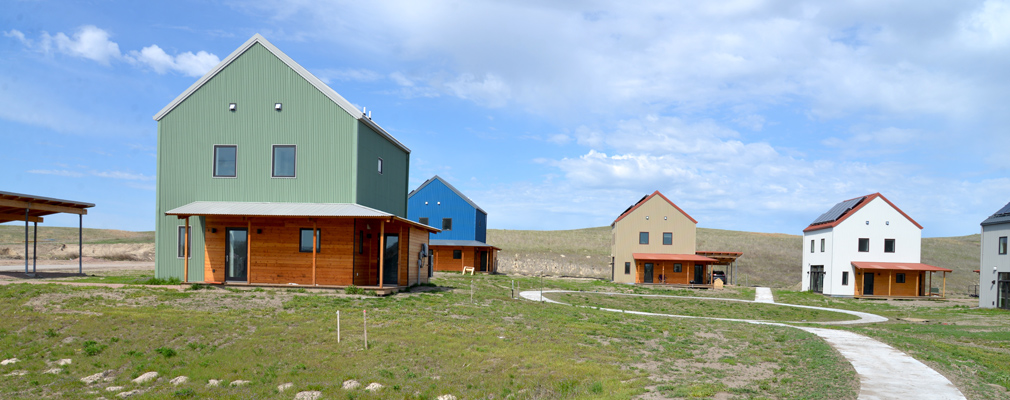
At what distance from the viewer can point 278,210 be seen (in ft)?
78.5

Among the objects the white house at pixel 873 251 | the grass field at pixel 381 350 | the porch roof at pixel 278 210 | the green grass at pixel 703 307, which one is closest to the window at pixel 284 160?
the porch roof at pixel 278 210

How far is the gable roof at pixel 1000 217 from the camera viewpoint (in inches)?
1529

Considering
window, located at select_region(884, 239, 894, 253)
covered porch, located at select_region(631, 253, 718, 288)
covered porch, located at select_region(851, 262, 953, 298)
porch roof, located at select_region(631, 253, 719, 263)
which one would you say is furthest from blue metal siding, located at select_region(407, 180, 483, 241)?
window, located at select_region(884, 239, 894, 253)

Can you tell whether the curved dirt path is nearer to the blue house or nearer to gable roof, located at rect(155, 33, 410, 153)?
gable roof, located at rect(155, 33, 410, 153)

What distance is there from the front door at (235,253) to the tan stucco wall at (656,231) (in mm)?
36848

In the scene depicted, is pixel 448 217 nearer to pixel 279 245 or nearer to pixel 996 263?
pixel 279 245

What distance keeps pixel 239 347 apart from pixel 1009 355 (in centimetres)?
1944

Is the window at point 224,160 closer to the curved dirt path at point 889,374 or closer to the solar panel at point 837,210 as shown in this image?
the curved dirt path at point 889,374

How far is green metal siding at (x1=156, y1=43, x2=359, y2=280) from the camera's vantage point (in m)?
25.2

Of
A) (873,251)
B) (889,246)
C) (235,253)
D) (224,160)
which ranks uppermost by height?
(224,160)

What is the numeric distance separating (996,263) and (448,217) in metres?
39.0

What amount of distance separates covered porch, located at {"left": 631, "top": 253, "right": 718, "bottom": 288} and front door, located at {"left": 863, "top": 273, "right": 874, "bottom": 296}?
441 inches

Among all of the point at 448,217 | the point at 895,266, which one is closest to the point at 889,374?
the point at 895,266

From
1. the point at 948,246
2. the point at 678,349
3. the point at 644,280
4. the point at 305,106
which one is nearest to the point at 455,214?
the point at 644,280
